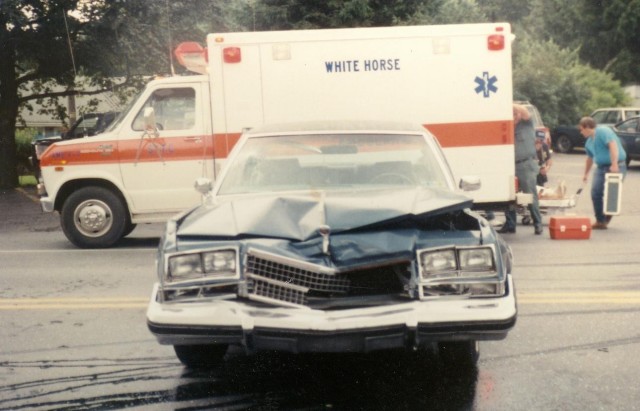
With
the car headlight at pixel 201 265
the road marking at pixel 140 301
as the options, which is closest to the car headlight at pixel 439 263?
the car headlight at pixel 201 265

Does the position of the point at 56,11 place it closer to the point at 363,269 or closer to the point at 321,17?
the point at 321,17

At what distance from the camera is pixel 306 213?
552 cm

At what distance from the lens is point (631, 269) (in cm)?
996

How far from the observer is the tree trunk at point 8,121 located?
2386 cm

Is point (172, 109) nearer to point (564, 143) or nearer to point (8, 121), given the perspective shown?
point (8, 121)

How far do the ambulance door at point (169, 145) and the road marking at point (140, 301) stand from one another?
379 centimetres

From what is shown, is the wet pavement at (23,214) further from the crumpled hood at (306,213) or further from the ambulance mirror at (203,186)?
the crumpled hood at (306,213)

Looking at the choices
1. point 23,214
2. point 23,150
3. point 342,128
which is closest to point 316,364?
point 342,128

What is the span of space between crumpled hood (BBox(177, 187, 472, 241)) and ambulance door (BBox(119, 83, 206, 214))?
649 cm

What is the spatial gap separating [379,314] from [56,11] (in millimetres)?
18496

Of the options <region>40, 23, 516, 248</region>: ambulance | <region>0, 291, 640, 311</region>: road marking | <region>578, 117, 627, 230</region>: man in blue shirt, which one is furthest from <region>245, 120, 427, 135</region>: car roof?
<region>578, 117, 627, 230</region>: man in blue shirt

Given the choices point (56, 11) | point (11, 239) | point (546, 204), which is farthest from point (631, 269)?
point (56, 11)

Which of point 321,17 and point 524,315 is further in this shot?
point 321,17

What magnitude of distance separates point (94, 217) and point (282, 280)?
7913mm
